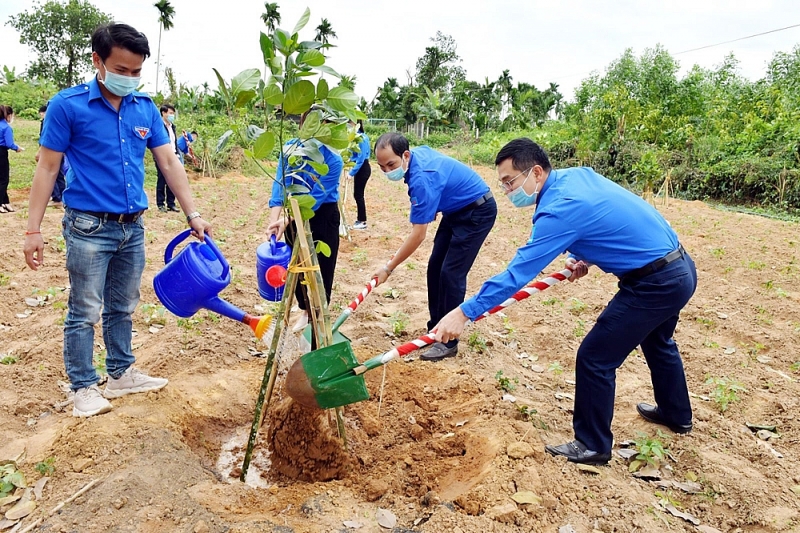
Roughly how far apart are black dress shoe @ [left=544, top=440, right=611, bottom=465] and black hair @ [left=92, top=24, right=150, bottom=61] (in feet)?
8.76

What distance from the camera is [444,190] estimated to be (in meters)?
3.66

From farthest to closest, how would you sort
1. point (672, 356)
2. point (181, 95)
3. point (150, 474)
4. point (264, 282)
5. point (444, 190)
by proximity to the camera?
1. point (181, 95)
2. point (444, 190)
3. point (264, 282)
4. point (672, 356)
5. point (150, 474)

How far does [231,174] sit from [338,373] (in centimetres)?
1525

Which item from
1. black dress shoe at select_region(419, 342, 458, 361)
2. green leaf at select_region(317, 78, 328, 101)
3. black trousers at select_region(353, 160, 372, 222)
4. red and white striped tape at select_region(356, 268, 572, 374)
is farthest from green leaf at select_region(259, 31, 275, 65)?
black trousers at select_region(353, 160, 372, 222)

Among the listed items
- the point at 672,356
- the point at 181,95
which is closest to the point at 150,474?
the point at 672,356

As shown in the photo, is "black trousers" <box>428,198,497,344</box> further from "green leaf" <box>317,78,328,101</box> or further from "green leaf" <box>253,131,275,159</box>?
"green leaf" <box>253,131,275,159</box>

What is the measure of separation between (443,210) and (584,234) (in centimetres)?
143

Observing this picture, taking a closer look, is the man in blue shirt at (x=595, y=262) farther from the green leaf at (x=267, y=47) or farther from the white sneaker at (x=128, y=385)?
the white sneaker at (x=128, y=385)

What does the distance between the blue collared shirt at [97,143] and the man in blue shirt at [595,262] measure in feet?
5.33

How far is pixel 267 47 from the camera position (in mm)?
2076

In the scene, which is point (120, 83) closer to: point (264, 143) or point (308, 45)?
point (264, 143)

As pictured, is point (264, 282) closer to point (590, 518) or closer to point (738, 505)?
point (590, 518)

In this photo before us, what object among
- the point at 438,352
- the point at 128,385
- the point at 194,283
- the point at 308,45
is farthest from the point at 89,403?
the point at 438,352

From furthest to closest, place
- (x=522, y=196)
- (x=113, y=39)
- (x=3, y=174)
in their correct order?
(x=3, y=174) → (x=522, y=196) → (x=113, y=39)
